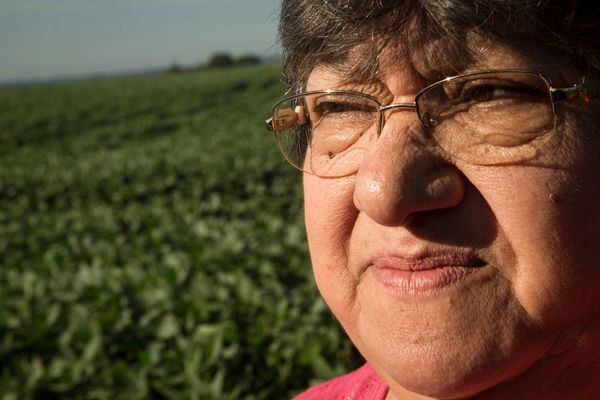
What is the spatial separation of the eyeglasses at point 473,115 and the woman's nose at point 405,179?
0.03m

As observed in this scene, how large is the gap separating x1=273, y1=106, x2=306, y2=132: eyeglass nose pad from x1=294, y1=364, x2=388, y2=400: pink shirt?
69 cm

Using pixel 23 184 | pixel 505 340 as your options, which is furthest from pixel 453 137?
pixel 23 184

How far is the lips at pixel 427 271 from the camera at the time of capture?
1182 mm

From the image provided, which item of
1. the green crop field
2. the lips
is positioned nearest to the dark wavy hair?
the lips

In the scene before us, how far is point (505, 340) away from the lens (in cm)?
116

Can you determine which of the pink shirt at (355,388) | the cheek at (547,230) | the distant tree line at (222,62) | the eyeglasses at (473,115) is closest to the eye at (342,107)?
the eyeglasses at (473,115)

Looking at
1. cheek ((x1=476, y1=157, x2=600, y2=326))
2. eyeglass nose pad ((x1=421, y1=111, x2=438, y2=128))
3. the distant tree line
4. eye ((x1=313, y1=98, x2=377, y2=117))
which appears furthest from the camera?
the distant tree line

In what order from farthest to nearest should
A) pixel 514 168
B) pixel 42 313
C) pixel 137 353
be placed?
pixel 42 313
pixel 137 353
pixel 514 168

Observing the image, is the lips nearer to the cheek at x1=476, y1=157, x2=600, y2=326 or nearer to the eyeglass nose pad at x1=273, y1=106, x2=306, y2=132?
the cheek at x1=476, y1=157, x2=600, y2=326

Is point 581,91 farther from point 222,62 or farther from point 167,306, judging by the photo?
point 222,62

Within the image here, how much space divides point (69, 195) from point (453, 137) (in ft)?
35.9

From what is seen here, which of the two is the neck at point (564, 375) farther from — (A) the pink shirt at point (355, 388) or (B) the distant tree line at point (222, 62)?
(B) the distant tree line at point (222, 62)

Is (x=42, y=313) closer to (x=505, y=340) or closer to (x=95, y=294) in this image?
(x=95, y=294)

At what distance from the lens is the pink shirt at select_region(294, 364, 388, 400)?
1688mm
